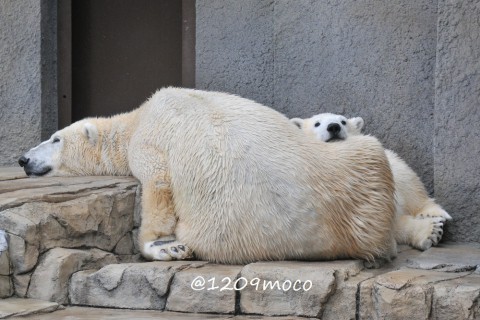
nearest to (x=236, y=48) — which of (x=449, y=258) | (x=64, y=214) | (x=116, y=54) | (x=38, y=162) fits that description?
(x=116, y=54)

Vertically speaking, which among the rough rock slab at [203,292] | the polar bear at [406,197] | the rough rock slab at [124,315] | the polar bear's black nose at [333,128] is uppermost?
the polar bear's black nose at [333,128]

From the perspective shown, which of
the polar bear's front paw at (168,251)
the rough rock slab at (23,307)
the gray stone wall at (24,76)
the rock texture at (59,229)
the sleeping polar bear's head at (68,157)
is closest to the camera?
the rough rock slab at (23,307)

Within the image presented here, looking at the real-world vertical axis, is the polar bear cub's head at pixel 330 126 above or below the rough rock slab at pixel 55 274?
above

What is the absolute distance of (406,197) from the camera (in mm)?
5453

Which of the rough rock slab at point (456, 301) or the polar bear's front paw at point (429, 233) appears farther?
the polar bear's front paw at point (429, 233)

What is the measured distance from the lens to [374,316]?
12.9ft

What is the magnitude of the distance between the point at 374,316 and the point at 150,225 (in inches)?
61.5

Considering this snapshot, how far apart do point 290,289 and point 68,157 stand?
2.24 metres

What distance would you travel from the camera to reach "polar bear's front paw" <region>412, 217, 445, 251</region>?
200 inches

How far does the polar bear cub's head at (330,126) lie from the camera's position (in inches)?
219

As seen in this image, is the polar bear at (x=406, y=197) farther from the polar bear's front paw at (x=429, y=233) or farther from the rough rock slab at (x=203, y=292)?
the rough rock slab at (x=203, y=292)

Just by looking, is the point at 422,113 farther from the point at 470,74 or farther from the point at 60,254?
the point at 60,254

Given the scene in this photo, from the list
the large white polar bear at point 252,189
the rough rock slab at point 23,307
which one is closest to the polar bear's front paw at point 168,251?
the large white polar bear at point 252,189

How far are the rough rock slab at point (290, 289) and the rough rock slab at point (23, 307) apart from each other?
36.8 inches
